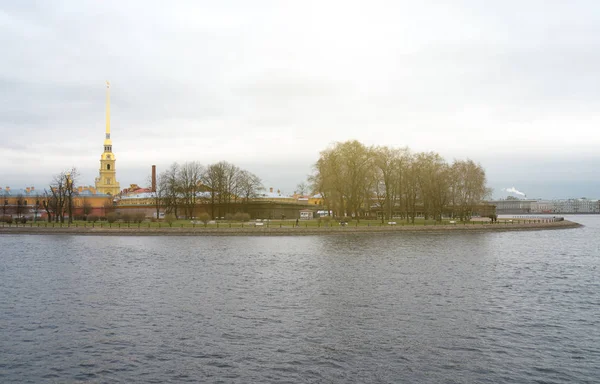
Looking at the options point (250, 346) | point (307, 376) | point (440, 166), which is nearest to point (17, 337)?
point (250, 346)

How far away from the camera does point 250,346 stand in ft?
57.0

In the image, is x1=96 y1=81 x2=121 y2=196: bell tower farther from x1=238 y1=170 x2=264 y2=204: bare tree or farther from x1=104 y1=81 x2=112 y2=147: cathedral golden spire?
x1=238 y1=170 x2=264 y2=204: bare tree

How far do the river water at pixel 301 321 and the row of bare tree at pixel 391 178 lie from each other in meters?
47.1

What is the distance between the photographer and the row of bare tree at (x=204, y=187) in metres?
103

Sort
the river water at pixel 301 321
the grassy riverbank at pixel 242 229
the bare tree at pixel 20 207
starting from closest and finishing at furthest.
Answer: the river water at pixel 301 321 → the grassy riverbank at pixel 242 229 → the bare tree at pixel 20 207

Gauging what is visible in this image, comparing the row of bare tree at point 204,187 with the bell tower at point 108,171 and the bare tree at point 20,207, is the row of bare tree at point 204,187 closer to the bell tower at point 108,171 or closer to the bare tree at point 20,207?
the bare tree at point 20,207

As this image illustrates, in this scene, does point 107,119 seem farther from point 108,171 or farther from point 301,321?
point 301,321

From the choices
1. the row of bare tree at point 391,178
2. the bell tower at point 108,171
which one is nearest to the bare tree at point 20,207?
the bell tower at point 108,171

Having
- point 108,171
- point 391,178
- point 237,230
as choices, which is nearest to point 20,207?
point 108,171

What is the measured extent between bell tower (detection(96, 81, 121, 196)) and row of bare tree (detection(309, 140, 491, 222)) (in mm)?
87080

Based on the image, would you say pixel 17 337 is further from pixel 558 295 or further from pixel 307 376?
pixel 558 295

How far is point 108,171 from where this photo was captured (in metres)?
161

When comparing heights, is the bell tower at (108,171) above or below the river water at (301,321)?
above

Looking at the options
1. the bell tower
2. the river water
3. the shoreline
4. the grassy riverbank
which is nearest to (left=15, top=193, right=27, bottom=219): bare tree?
the bell tower
